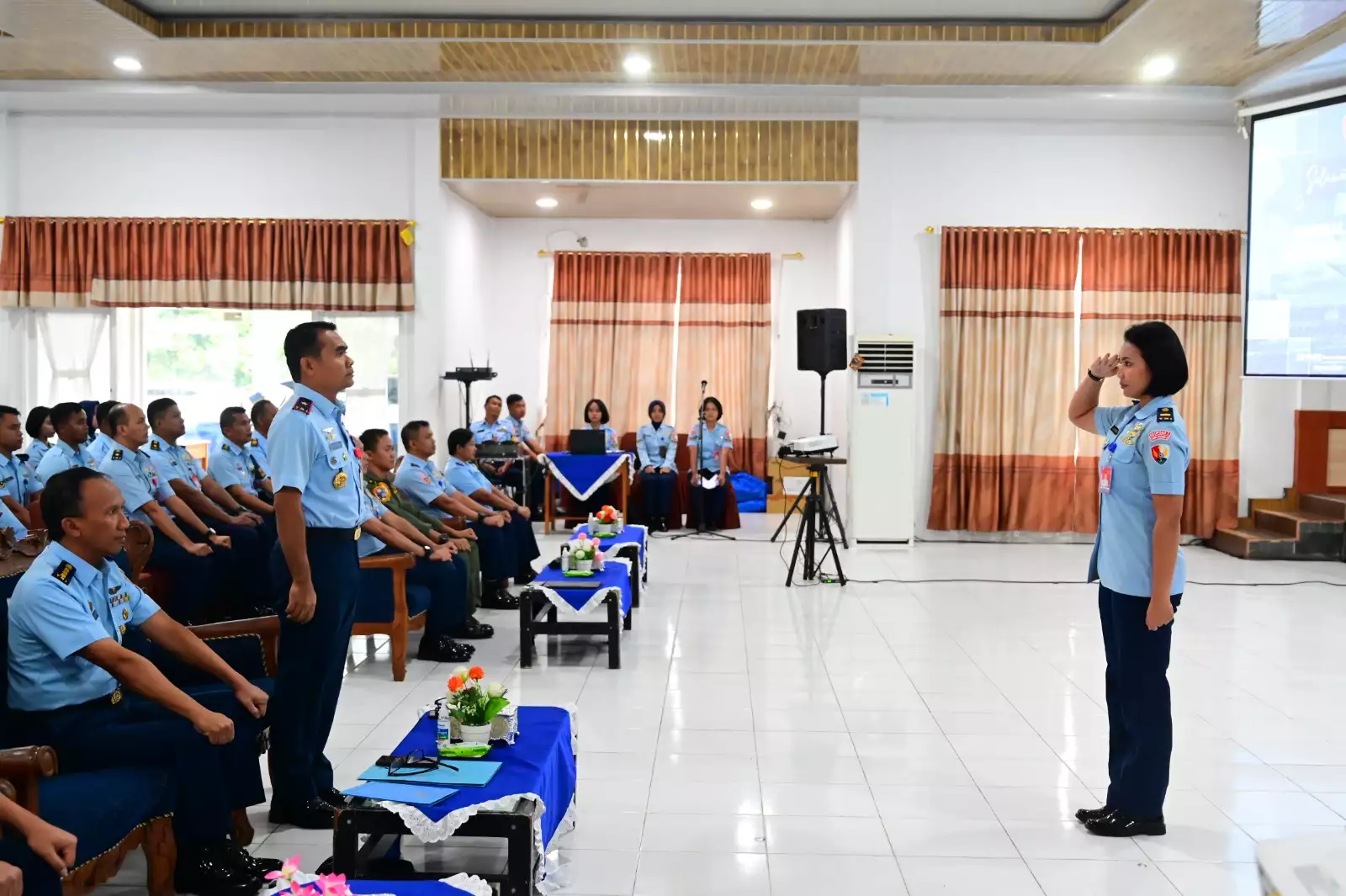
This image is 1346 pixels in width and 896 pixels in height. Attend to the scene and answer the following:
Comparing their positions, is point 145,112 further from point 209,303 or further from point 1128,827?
point 1128,827

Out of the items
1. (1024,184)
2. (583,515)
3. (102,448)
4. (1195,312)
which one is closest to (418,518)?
(102,448)

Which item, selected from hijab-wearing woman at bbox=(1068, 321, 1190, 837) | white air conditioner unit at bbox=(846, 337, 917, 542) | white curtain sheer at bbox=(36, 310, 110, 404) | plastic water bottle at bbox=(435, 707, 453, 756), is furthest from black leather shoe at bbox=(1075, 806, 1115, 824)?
white curtain sheer at bbox=(36, 310, 110, 404)

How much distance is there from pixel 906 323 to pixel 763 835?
6.79 m

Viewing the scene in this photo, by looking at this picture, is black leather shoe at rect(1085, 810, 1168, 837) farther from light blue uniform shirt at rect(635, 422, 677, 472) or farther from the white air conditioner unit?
light blue uniform shirt at rect(635, 422, 677, 472)

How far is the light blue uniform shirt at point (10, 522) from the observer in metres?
4.78

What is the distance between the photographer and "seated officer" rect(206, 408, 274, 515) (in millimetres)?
6273

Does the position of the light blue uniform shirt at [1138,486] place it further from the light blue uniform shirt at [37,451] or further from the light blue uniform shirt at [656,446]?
the light blue uniform shirt at [656,446]

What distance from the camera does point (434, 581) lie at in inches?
215

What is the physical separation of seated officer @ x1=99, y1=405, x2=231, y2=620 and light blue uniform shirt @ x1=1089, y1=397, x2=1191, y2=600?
4.09 metres

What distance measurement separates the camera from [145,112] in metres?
9.22

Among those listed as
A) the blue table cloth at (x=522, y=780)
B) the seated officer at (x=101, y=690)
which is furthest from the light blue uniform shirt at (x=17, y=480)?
the blue table cloth at (x=522, y=780)

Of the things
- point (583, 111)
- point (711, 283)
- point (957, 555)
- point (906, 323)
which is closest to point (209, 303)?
point (583, 111)

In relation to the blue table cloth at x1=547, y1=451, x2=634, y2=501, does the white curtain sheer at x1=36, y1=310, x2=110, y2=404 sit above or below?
above

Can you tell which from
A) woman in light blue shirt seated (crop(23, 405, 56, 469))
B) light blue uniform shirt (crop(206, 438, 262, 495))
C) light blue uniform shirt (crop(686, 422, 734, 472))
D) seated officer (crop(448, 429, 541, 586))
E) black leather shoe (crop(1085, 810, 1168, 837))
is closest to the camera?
black leather shoe (crop(1085, 810, 1168, 837))
